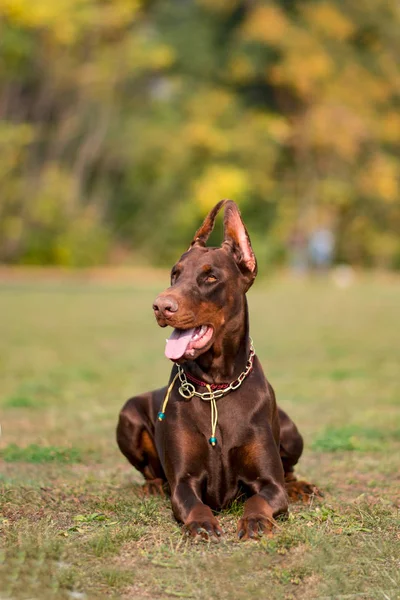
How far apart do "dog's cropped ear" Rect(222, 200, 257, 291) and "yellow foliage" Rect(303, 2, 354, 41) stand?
138 feet

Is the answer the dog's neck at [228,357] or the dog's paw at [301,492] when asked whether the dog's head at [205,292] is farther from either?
the dog's paw at [301,492]

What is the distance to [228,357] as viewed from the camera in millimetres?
4875

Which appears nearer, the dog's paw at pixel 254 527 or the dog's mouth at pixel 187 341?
the dog's paw at pixel 254 527

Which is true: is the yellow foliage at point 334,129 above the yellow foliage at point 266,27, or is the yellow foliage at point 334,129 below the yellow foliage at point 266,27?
below

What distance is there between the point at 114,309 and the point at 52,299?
3.03 m

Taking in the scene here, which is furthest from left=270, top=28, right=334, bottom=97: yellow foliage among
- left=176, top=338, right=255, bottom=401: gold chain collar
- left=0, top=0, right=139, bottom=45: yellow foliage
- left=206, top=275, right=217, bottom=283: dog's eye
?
left=206, top=275, right=217, bottom=283: dog's eye

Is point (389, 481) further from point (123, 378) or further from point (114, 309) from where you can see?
point (114, 309)

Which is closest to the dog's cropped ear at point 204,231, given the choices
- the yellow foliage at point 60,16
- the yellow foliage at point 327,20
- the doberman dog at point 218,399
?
the doberman dog at point 218,399

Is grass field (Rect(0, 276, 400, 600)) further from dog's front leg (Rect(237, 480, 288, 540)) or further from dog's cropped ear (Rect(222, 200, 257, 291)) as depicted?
dog's cropped ear (Rect(222, 200, 257, 291))

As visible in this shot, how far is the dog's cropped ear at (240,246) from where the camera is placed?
16.4 feet

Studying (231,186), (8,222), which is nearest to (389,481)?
(8,222)

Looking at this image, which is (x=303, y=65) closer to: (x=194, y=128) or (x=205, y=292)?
(x=194, y=128)

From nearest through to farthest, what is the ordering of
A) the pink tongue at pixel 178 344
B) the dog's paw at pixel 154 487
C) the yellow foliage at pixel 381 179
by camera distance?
the pink tongue at pixel 178 344 < the dog's paw at pixel 154 487 < the yellow foliage at pixel 381 179

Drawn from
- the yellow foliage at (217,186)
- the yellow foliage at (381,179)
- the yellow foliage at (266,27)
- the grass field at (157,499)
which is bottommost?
the grass field at (157,499)
